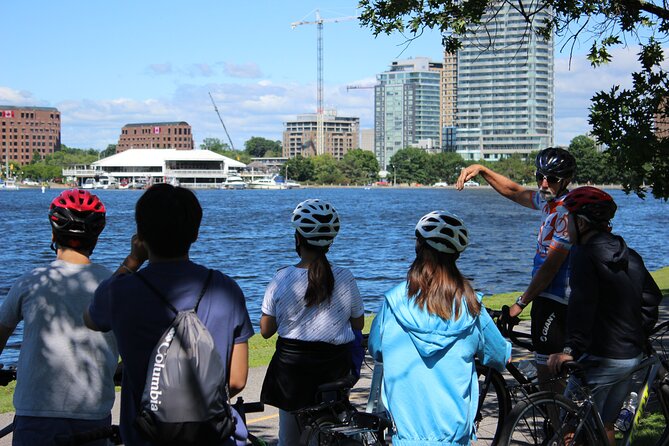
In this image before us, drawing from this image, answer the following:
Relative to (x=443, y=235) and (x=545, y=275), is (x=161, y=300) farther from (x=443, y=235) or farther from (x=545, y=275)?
(x=545, y=275)

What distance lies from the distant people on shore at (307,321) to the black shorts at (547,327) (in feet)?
5.34

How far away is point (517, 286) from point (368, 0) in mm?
19324

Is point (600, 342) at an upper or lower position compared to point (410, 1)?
lower

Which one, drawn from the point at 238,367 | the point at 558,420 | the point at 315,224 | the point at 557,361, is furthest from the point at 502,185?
the point at 238,367

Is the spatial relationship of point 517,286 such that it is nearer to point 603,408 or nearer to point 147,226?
point 603,408

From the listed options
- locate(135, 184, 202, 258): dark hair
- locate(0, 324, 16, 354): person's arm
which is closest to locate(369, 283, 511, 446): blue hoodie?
locate(135, 184, 202, 258): dark hair

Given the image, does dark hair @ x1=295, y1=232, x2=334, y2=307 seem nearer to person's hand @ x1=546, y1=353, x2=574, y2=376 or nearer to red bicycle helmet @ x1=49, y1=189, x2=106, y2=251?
red bicycle helmet @ x1=49, y1=189, x2=106, y2=251

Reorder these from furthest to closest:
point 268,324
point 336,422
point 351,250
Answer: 1. point 351,250
2. point 268,324
3. point 336,422

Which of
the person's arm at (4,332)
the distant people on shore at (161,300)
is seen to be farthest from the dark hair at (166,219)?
the person's arm at (4,332)

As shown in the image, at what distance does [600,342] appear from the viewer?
17.4ft

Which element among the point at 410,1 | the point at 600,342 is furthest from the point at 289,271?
the point at 410,1

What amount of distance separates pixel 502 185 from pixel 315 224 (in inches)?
112

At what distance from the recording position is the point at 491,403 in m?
6.80

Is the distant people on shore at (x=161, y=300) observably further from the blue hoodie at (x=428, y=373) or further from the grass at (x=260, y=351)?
the grass at (x=260, y=351)
